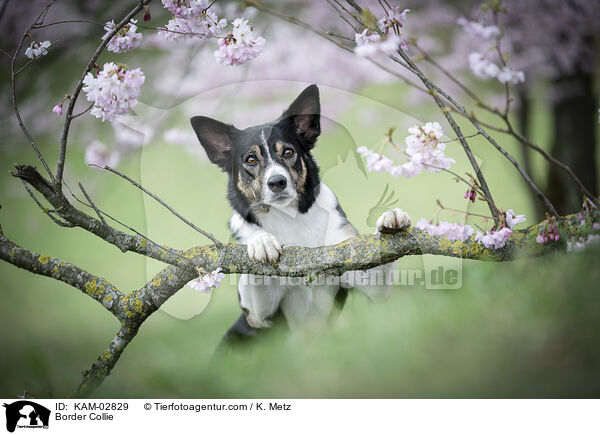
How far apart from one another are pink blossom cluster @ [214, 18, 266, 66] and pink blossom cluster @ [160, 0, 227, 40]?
0.63ft

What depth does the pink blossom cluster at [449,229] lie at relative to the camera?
1676 mm

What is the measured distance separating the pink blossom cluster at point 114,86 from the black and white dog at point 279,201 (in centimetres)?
30

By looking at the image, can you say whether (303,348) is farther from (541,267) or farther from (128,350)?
(541,267)

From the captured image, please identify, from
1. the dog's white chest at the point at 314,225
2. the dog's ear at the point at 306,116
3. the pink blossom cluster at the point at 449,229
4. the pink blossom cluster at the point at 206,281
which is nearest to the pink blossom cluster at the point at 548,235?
the pink blossom cluster at the point at 449,229

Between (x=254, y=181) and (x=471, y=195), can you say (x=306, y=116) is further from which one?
(x=471, y=195)

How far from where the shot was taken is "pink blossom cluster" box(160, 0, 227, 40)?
2074 millimetres

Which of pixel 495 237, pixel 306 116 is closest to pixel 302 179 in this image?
pixel 306 116

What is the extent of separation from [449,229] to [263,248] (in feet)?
2.32

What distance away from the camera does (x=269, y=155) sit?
196cm

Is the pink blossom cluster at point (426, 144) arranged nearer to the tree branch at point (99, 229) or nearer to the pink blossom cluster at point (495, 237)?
the pink blossom cluster at point (495, 237)

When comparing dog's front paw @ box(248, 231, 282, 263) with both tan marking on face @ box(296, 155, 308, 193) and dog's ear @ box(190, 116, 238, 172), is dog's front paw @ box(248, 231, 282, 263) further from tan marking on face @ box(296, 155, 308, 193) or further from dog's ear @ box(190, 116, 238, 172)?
dog's ear @ box(190, 116, 238, 172)

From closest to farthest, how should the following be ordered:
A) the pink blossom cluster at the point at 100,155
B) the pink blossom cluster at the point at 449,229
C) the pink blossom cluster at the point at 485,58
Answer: the pink blossom cluster at the point at 485,58 < the pink blossom cluster at the point at 449,229 < the pink blossom cluster at the point at 100,155

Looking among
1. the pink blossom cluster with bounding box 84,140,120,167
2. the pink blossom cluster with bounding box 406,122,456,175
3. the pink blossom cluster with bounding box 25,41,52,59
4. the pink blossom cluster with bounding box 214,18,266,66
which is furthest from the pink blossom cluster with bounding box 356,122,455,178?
the pink blossom cluster with bounding box 25,41,52,59
